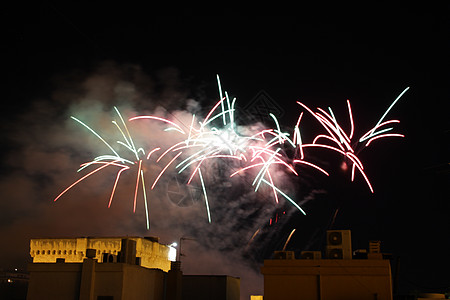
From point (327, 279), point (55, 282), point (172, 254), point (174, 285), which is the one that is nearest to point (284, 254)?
point (327, 279)

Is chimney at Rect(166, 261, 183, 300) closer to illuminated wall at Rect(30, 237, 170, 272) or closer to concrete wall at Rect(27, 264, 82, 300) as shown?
illuminated wall at Rect(30, 237, 170, 272)

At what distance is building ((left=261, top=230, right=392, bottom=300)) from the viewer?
77.3 feet

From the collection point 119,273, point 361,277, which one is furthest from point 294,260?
point 119,273

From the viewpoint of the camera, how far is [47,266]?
2638 centimetres

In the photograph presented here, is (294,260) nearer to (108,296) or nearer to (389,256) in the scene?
(389,256)

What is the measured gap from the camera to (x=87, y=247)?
39531 millimetres

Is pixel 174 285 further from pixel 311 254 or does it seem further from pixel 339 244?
pixel 339 244

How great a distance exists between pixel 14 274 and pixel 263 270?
147 ft

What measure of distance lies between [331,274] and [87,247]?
71.7 ft

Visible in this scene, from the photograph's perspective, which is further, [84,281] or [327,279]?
[84,281]

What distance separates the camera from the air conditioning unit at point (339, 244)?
24.5 m

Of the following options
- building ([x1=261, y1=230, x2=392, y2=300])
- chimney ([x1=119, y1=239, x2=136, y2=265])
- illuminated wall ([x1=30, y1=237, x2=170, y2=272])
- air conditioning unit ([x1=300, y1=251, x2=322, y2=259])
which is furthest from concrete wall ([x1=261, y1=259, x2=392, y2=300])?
illuminated wall ([x1=30, y1=237, x2=170, y2=272])

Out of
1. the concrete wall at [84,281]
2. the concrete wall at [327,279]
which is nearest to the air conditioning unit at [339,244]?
the concrete wall at [327,279]

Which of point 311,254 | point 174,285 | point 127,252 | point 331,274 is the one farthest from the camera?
point 174,285
